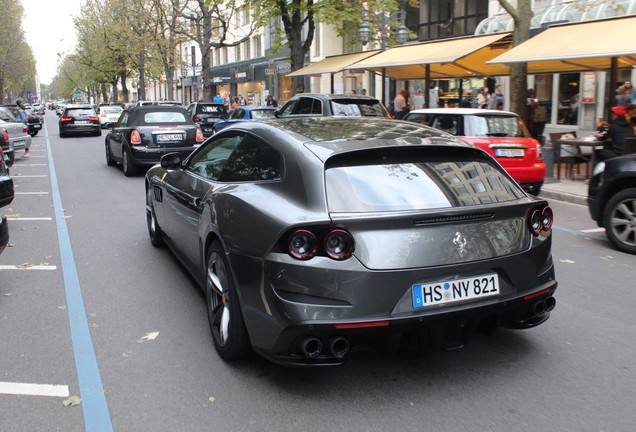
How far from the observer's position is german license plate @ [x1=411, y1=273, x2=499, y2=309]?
329 cm

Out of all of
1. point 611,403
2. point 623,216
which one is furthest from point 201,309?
point 623,216

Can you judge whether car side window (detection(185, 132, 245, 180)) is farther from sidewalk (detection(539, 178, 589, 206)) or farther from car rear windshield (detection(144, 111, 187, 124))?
car rear windshield (detection(144, 111, 187, 124))

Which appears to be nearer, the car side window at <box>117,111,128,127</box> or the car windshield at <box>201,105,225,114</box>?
the car side window at <box>117,111,128,127</box>

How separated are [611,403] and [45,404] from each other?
10.3ft

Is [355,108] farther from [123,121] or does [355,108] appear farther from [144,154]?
[123,121]

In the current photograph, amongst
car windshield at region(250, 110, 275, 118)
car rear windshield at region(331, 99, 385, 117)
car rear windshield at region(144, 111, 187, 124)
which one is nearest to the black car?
car windshield at region(250, 110, 275, 118)

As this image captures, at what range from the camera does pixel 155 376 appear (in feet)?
12.5

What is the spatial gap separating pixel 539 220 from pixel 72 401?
2953 millimetres

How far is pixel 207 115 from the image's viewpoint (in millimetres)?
25469

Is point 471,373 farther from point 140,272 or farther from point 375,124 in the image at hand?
point 140,272

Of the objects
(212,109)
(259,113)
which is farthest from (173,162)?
(212,109)

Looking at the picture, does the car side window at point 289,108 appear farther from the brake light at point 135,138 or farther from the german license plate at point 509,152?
the german license plate at point 509,152

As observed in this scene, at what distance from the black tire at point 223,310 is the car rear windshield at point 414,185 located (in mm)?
907

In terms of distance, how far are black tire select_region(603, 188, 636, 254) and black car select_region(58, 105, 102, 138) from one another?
29187 millimetres
